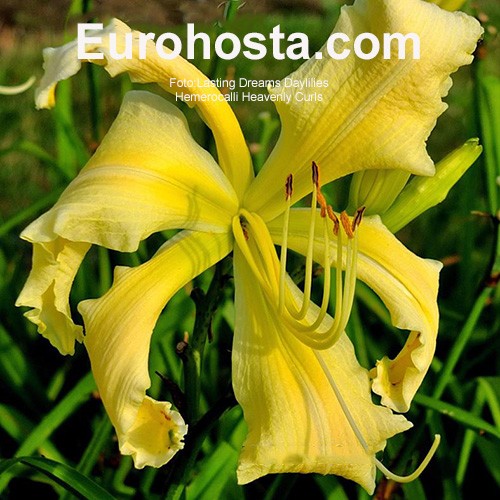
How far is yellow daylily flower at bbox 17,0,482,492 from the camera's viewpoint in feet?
3.34

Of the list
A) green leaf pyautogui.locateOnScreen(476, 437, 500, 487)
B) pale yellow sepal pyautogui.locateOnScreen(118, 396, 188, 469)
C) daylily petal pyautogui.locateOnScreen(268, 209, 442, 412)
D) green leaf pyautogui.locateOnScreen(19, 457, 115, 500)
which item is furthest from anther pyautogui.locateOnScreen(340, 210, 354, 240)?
green leaf pyautogui.locateOnScreen(476, 437, 500, 487)

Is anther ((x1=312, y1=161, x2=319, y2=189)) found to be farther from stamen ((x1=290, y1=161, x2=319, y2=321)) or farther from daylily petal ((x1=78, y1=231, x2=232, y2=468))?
daylily petal ((x1=78, y1=231, x2=232, y2=468))

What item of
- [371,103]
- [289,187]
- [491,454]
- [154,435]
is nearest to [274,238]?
A: [289,187]

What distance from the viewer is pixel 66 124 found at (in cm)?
200

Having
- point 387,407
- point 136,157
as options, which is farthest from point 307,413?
point 136,157

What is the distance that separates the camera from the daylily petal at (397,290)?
1062 mm

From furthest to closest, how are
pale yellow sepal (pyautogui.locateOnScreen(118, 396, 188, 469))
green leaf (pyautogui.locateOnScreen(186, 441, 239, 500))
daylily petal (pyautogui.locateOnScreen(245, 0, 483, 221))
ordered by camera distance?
green leaf (pyautogui.locateOnScreen(186, 441, 239, 500)), daylily petal (pyautogui.locateOnScreen(245, 0, 483, 221)), pale yellow sepal (pyautogui.locateOnScreen(118, 396, 188, 469))

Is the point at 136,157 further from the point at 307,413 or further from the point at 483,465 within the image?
the point at 483,465

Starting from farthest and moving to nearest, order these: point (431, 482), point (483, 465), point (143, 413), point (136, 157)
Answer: point (483, 465) < point (431, 482) < point (136, 157) < point (143, 413)

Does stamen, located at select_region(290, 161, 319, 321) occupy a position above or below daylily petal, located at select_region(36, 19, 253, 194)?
below

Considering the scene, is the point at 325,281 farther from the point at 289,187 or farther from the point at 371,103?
the point at 371,103

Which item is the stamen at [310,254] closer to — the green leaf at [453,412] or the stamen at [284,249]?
the stamen at [284,249]

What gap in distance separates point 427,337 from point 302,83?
0.36 metres

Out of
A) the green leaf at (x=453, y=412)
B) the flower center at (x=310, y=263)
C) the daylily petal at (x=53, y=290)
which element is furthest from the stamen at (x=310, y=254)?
the green leaf at (x=453, y=412)
